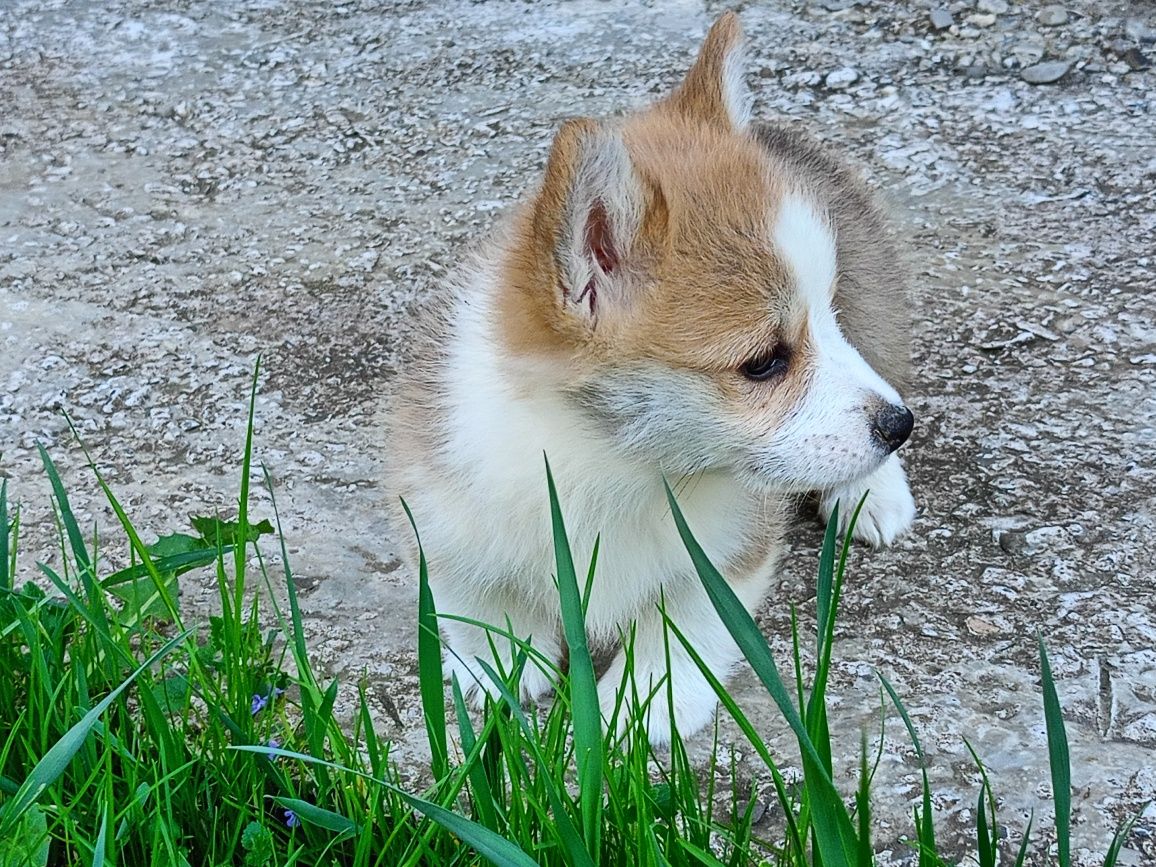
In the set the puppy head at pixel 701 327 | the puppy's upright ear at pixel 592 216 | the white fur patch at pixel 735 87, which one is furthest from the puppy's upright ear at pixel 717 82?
the puppy's upright ear at pixel 592 216

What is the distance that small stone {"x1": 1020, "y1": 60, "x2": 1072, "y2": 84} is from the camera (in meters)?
5.11

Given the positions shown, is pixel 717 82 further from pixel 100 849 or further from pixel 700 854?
pixel 100 849

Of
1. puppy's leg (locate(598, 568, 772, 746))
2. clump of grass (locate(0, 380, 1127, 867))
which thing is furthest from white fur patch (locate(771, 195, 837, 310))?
puppy's leg (locate(598, 568, 772, 746))

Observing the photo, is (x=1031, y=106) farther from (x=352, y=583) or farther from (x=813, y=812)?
(x=813, y=812)

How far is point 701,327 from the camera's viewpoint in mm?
2258

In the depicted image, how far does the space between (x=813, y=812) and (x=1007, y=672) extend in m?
1.25

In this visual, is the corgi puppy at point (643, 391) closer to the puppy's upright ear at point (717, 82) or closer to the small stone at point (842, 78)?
the puppy's upright ear at point (717, 82)

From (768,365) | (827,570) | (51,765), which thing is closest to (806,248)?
(768,365)

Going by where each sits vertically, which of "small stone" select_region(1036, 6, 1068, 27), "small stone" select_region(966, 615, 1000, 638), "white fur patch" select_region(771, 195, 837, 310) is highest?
"small stone" select_region(1036, 6, 1068, 27)

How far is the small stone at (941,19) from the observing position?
5.49 metres

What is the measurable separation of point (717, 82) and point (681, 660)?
1.21m

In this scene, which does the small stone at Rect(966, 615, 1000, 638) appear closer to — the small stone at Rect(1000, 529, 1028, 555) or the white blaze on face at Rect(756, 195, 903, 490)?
the small stone at Rect(1000, 529, 1028, 555)

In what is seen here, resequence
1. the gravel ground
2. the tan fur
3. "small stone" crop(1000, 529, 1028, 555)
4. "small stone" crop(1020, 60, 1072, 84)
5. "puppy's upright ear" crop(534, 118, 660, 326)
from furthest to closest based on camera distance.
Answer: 1. "small stone" crop(1020, 60, 1072, 84)
2. "small stone" crop(1000, 529, 1028, 555)
3. the gravel ground
4. the tan fur
5. "puppy's upright ear" crop(534, 118, 660, 326)

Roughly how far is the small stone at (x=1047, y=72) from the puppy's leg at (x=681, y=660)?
3.20 meters
